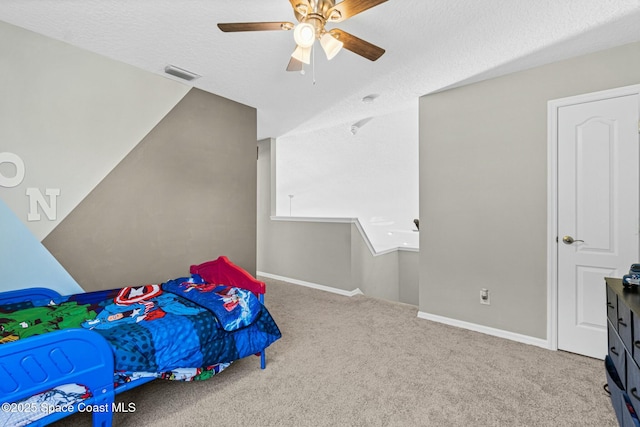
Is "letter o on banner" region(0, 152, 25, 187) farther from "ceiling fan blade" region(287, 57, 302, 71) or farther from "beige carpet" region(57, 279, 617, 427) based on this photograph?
"ceiling fan blade" region(287, 57, 302, 71)

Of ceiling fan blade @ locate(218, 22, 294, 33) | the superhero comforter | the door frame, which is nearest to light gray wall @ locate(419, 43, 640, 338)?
the door frame

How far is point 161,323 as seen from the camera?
1.76m

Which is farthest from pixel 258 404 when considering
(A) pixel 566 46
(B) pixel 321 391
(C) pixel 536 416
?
(A) pixel 566 46

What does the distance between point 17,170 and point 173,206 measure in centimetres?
109

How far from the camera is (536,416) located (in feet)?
5.66

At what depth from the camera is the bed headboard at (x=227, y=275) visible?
2250mm

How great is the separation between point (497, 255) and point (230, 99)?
3076 millimetres

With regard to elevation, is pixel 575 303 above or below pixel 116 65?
below

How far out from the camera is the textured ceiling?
6.18 feet

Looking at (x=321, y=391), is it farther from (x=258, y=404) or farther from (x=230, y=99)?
(x=230, y=99)

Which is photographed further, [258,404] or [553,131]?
[553,131]

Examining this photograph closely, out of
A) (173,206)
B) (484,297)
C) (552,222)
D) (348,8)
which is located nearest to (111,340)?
(173,206)

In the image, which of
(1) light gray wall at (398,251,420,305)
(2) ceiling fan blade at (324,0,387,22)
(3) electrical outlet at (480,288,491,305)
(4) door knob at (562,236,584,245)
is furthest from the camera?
(1) light gray wall at (398,251,420,305)

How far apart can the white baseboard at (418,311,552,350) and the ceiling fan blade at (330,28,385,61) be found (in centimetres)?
249
